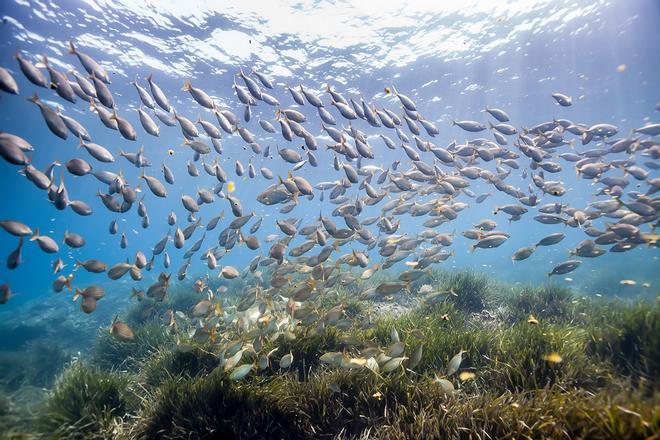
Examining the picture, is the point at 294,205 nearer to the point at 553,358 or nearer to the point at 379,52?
the point at 553,358

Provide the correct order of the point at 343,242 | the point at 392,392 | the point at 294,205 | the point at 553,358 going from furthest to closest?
the point at 343,242 < the point at 294,205 < the point at 392,392 < the point at 553,358

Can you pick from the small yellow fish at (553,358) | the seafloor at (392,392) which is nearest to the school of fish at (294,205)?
the seafloor at (392,392)

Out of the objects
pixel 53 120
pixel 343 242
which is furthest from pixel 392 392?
pixel 53 120

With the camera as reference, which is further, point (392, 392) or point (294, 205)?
point (294, 205)

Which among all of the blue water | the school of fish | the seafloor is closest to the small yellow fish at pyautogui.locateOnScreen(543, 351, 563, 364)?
the seafloor

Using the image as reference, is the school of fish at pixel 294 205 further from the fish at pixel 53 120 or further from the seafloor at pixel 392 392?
the seafloor at pixel 392 392

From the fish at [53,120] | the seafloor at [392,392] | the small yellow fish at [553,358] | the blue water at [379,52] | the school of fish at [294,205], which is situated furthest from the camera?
the blue water at [379,52]

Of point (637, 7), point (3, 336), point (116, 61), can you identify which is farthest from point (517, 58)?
point (3, 336)

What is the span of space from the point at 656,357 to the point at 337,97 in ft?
24.3

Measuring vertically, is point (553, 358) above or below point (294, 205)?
below

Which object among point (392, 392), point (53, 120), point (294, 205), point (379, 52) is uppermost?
point (379, 52)

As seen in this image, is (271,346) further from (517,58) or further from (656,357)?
(517,58)

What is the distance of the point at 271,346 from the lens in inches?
239

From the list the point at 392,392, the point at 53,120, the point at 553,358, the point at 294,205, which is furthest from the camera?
the point at 294,205
